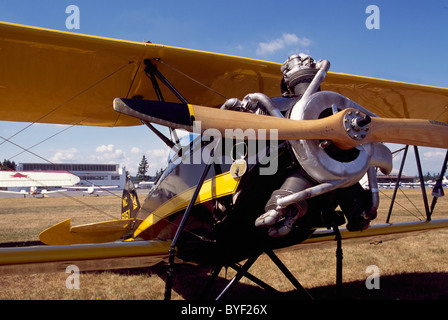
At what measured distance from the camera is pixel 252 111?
2766 mm

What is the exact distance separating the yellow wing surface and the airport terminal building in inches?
32.8

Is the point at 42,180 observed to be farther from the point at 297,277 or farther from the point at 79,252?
the point at 79,252

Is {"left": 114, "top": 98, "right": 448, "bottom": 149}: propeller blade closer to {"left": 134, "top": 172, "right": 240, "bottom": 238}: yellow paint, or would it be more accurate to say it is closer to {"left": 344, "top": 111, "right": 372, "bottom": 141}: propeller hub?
{"left": 344, "top": 111, "right": 372, "bottom": 141}: propeller hub

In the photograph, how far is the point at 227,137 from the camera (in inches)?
96.9

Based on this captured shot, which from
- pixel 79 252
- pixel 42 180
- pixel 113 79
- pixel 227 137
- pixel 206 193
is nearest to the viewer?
pixel 227 137

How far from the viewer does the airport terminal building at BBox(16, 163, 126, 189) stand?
3503 millimetres

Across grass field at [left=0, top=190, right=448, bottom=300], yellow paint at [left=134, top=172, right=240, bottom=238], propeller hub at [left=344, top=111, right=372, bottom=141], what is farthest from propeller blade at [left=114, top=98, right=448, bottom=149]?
grass field at [left=0, top=190, right=448, bottom=300]

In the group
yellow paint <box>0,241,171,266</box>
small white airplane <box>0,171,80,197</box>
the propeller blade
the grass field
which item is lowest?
the grass field

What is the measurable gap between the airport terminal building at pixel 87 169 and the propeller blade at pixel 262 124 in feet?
3.34

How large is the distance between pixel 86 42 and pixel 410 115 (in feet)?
17.1

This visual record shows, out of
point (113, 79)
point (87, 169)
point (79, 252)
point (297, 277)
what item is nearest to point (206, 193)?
point (79, 252)

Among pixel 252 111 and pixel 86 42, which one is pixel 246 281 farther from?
pixel 86 42

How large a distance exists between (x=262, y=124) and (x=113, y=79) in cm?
→ 240

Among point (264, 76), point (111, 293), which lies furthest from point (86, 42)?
point (111, 293)
